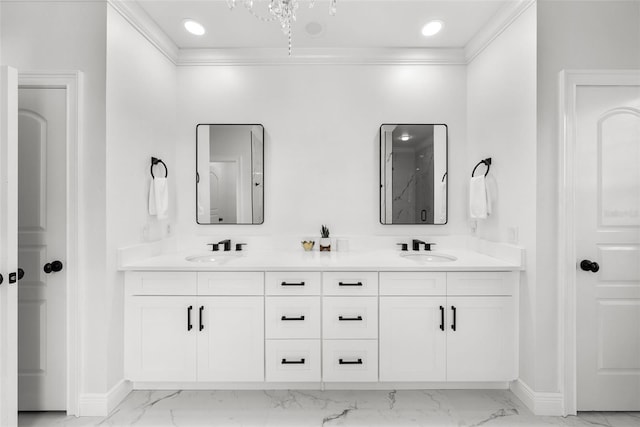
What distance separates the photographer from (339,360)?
6.91ft

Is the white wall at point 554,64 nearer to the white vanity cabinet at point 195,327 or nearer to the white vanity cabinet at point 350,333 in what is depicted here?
the white vanity cabinet at point 350,333

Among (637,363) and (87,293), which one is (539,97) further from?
(87,293)

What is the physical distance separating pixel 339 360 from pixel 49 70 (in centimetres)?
253

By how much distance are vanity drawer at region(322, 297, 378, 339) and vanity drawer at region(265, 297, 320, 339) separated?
2.9 inches

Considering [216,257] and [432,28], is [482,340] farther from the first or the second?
[432,28]

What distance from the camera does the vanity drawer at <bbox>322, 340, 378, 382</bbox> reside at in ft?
6.89

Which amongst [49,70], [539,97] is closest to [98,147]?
[49,70]

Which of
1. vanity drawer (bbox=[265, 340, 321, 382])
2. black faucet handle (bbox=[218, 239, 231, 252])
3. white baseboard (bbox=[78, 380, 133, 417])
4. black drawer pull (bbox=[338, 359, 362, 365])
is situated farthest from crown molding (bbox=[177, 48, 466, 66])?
white baseboard (bbox=[78, 380, 133, 417])

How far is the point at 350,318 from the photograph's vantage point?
6.89 feet

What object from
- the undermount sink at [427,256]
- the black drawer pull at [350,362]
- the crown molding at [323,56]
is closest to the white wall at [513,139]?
the crown molding at [323,56]

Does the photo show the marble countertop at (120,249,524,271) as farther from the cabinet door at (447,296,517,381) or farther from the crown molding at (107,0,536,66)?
the crown molding at (107,0,536,66)

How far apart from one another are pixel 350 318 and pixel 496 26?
90.7 inches

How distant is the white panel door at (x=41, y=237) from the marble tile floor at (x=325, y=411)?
33 centimetres

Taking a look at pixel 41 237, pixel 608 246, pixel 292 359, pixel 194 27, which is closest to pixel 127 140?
pixel 41 237
